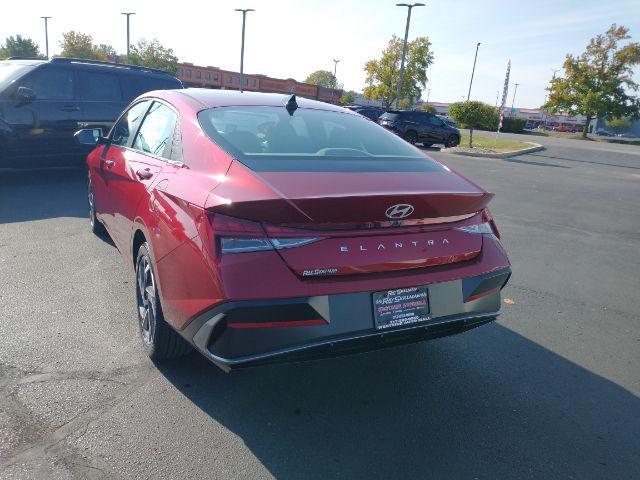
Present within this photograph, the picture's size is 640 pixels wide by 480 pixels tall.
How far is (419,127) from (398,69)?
3112cm

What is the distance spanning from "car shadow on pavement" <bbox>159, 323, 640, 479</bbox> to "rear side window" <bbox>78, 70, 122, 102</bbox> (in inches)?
284

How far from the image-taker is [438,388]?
3072 mm

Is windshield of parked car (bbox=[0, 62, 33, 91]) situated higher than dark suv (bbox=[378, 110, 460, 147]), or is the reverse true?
windshield of parked car (bbox=[0, 62, 33, 91])

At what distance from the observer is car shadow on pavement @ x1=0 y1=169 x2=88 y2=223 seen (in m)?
6.61

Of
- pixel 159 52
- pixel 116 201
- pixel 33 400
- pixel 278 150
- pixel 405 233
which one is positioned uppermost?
pixel 159 52

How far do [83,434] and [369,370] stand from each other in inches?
65.1

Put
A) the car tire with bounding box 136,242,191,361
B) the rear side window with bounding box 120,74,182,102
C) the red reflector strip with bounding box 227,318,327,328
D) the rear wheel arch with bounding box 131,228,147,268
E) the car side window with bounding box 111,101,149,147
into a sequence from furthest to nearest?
the rear side window with bounding box 120,74,182,102
the car side window with bounding box 111,101,149,147
the rear wheel arch with bounding box 131,228,147,268
the car tire with bounding box 136,242,191,361
the red reflector strip with bounding box 227,318,327,328

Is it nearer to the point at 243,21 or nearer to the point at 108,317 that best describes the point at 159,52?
the point at 243,21

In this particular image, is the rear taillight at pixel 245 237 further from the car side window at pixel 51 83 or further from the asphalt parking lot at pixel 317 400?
the car side window at pixel 51 83

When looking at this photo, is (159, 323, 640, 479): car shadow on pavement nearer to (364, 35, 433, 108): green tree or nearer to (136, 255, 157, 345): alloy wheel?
(136, 255, 157, 345): alloy wheel

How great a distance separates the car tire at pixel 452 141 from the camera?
974 inches

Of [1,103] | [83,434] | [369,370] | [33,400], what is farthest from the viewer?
[1,103]

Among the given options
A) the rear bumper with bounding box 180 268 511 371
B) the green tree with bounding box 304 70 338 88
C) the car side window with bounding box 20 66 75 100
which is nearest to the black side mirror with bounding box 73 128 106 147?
the rear bumper with bounding box 180 268 511 371

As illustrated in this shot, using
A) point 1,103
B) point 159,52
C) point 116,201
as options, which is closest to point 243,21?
point 159,52
